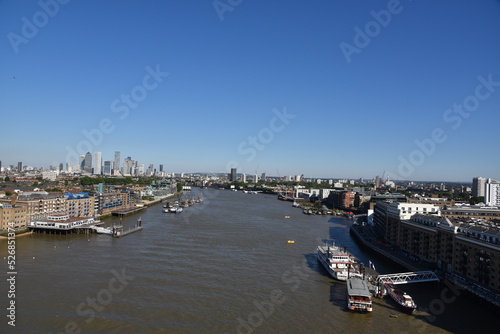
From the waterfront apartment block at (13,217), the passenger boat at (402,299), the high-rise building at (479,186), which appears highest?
the high-rise building at (479,186)

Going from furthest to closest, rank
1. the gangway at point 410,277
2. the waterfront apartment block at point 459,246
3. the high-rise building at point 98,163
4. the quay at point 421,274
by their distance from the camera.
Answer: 1. the high-rise building at point 98,163
2. the gangway at point 410,277
3. the waterfront apartment block at point 459,246
4. the quay at point 421,274

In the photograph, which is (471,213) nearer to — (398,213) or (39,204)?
(398,213)

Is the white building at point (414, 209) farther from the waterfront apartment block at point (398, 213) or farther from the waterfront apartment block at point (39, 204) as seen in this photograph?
the waterfront apartment block at point (39, 204)

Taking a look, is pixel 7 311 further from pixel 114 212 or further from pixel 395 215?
pixel 114 212

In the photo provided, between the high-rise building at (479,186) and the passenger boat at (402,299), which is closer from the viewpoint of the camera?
the passenger boat at (402,299)

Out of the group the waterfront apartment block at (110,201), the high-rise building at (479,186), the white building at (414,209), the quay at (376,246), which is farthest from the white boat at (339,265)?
the high-rise building at (479,186)

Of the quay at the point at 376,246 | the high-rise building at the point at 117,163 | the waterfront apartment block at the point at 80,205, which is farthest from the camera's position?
the high-rise building at the point at 117,163

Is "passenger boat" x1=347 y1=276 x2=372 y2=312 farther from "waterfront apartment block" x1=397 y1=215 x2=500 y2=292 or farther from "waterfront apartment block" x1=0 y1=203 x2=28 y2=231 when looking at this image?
"waterfront apartment block" x1=0 y1=203 x2=28 y2=231
